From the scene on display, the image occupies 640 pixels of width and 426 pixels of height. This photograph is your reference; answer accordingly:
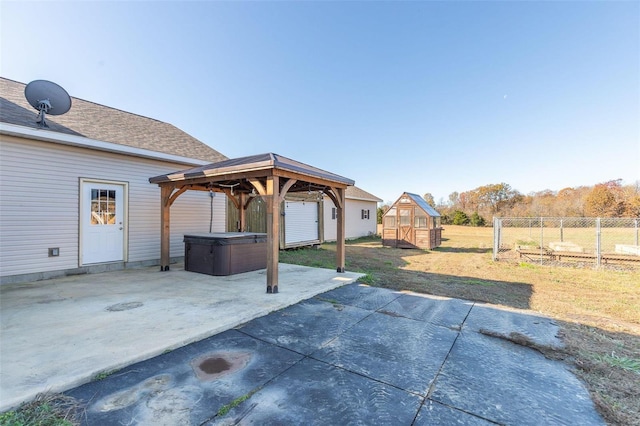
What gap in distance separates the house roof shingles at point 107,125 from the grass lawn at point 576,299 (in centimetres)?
464

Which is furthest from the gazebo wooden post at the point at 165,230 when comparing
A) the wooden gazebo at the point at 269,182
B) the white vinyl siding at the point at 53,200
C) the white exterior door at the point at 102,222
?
the white exterior door at the point at 102,222

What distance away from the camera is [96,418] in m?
1.61

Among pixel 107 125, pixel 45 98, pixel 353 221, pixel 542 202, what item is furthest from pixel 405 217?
pixel 542 202

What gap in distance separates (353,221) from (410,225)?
499 centimetres

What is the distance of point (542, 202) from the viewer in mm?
23609

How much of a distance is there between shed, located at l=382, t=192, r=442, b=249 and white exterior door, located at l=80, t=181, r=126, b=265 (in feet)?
34.9

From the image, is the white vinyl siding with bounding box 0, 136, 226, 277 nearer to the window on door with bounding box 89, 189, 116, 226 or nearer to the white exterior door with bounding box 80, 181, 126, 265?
the white exterior door with bounding box 80, 181, 126, 265

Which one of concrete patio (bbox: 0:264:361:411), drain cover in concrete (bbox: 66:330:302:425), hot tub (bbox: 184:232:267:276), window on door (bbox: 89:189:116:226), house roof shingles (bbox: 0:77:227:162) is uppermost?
house roof shingles (bbox: 0:77:227:162)

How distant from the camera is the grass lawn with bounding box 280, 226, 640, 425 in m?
2.12

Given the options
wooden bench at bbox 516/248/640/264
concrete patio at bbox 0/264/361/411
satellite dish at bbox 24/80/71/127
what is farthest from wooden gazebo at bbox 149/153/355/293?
wooden bench at bbox 516/248/640/264

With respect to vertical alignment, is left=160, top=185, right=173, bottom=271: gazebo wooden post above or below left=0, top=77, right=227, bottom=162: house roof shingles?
below

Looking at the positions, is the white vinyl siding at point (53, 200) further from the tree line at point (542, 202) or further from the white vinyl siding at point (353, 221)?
the tree line at point (542, 202)

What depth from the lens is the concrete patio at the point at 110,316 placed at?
2.07m

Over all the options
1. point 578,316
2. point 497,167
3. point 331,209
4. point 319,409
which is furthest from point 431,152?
point 319,409
